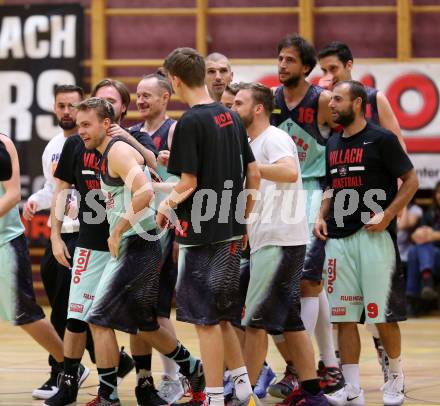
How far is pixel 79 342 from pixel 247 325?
3.05ft

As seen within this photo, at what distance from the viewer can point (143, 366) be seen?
229 inches

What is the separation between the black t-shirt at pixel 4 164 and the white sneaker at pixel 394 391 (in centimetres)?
238

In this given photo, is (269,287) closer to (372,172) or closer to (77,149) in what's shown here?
(372,172)

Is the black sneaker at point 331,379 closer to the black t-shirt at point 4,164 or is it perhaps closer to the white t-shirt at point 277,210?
the white t-shirt at point 277,210

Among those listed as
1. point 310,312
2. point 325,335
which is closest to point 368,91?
point 310,312

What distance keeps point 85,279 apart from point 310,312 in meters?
1.34

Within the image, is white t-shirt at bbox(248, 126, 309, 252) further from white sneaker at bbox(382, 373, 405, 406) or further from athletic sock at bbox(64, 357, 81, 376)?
athletic sock at bbox(64, 357, 81, 376)

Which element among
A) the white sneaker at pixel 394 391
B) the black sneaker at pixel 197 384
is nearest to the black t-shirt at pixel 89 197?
the black sneaker at pixel 197 384

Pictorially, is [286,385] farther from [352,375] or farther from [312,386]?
[312,386]

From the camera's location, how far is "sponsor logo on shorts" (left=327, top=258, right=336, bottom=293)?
19.3 ft

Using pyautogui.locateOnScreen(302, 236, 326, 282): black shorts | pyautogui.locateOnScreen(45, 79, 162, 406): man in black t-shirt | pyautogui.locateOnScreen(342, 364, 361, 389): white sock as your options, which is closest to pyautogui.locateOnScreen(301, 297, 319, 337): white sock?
pyautogui.locateOnScreen(302, 236, 326, 282): black shorts

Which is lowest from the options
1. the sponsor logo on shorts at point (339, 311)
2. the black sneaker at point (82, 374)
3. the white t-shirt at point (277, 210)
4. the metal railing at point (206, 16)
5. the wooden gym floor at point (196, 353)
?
the wooden gym floor at point (196, 353)

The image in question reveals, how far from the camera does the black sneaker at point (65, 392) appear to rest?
18.6 feet

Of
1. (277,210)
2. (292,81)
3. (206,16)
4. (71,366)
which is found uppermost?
(206,16)
